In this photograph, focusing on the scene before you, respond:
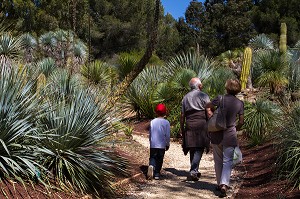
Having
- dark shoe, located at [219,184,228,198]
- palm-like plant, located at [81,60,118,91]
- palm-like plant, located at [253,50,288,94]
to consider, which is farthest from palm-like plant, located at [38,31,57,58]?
dark shoe, located at [219,184,228,198]

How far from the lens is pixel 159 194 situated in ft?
21.1

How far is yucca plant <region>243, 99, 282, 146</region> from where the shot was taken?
10.7 m

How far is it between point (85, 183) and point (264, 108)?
6.89 m

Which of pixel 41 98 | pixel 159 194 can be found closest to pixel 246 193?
pixel 159 194

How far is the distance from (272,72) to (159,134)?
10059mm

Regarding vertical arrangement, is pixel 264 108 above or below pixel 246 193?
above

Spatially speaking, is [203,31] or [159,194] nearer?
[159,194]

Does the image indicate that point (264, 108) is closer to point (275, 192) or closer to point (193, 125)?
point (193, 125)

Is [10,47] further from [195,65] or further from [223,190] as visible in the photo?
[223,190]

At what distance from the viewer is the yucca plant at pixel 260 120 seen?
10682 mm

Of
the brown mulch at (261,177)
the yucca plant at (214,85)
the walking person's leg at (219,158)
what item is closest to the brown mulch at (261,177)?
the brown mulch at (261,177)

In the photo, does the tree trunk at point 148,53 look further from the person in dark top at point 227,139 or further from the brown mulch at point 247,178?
the person in dark top at point 227,139

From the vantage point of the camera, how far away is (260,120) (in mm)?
11102

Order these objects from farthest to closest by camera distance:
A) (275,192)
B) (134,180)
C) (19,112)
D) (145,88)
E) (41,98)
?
(145,88) → (134,180) → (275,192) → (41,98) → (19,112)
